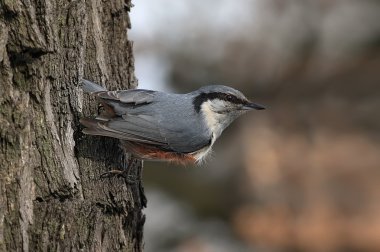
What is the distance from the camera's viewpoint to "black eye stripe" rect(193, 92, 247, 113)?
12.1ft

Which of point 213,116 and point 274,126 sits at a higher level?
point 213,116

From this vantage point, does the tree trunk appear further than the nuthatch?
No

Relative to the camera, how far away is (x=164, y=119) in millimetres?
3488

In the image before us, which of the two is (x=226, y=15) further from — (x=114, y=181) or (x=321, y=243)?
(x=114, y=181)

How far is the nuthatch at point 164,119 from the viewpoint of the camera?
10.8 ft

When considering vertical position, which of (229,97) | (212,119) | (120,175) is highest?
(229,97)

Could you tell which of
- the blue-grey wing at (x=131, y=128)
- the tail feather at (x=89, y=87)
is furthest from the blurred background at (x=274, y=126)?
the tail feather at (x=89, y=87)

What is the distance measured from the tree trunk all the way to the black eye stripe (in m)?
0.49

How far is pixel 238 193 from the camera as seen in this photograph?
7.54 meters

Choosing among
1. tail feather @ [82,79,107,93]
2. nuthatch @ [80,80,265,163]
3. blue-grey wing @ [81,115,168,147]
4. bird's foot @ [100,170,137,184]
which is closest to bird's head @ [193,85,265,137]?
nuthatch @ [80,80,265,163]

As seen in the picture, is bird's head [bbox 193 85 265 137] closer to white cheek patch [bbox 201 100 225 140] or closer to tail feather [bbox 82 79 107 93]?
white cheek patch [bbox 201 100 225 140]

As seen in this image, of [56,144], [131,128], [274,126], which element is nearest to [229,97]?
[131,128]

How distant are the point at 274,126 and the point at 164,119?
4263mm

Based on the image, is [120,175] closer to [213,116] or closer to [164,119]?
[164,119]
